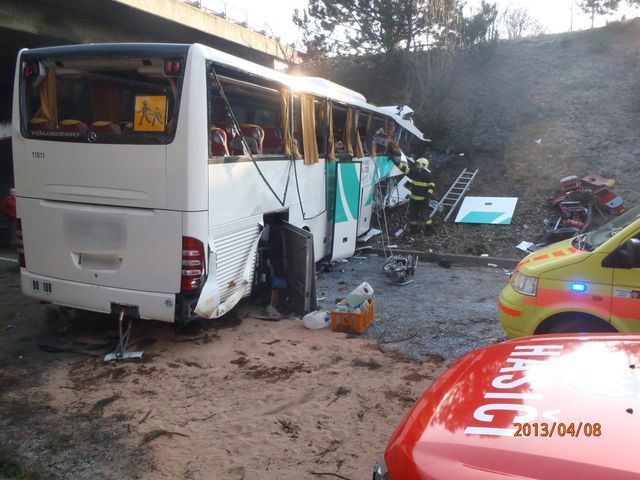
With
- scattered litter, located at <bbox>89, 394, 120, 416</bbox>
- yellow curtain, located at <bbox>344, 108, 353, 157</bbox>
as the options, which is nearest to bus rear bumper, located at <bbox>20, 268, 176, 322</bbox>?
scattered litter, located at <bbox>89, 394, 120, 416</bbox>

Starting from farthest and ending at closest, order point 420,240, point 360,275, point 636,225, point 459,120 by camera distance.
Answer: point 459,120, point 420,240, point 360,275, point 636,225

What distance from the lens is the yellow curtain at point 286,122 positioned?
709 centimetres

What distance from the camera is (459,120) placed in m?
A: 16.8

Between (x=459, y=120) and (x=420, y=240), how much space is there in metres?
Result: 6.74

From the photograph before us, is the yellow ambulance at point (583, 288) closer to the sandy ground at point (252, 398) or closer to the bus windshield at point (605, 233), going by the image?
the bus windshield at point (605, 233)

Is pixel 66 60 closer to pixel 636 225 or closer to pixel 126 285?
pixel 126 285

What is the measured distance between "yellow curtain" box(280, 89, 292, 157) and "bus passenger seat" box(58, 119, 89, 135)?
102 inches

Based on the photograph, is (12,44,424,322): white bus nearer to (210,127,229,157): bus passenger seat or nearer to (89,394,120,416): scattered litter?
(210,127,229,157): bus passenger seat

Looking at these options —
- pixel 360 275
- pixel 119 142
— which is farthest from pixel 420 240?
pixel 119 142

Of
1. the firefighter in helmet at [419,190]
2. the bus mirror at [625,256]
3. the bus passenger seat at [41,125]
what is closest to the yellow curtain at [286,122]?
the bus passenger seat at [41,125]

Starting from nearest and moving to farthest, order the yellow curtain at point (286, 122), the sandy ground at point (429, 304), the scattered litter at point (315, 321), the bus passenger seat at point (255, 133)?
the sandy ground at point (429, 304)
the scattered litter at point (315, 321)
the bus passenger seat at point (255, 133)
the yellow curtain at point (286, 122)

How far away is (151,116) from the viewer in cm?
525
